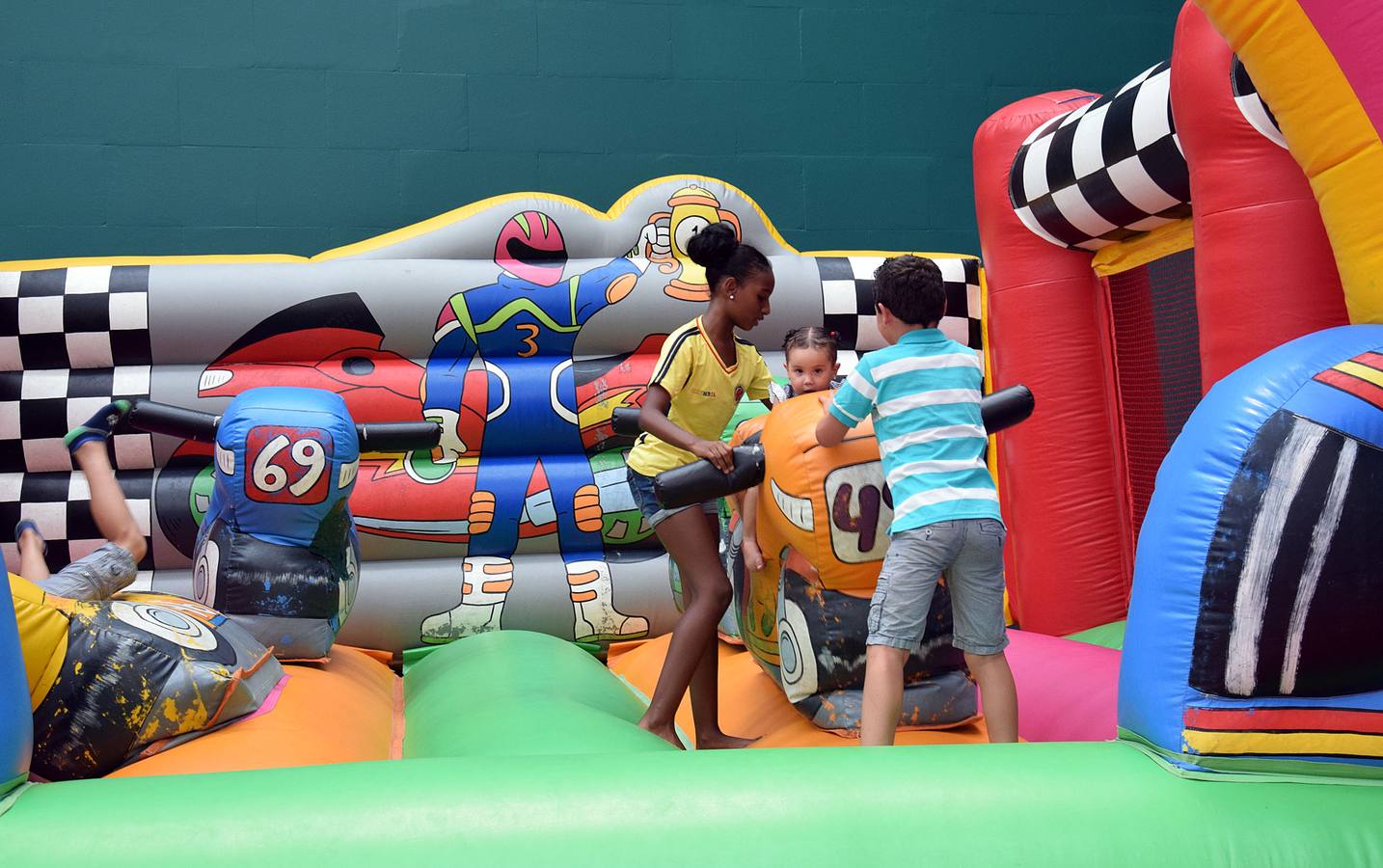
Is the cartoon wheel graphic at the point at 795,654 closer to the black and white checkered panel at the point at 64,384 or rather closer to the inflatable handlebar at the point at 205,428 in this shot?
the inflatable handlebar at the point at 205,428

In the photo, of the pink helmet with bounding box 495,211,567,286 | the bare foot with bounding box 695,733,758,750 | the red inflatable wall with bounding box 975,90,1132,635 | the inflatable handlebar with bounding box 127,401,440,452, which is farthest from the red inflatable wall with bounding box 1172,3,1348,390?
the pink helmet with bounding box 495,211,567,286

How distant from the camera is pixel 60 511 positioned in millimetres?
2773

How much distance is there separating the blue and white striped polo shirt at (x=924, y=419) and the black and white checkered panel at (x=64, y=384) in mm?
1984

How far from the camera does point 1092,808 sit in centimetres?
100

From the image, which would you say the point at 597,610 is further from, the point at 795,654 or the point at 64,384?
the point at 64,384

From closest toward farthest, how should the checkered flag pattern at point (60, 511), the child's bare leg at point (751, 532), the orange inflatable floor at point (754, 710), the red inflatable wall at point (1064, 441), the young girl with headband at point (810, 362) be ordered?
the orange inflatable floor at point (754, 710), the child's bare leg at point (751, 532), the young girl with headband at point (810, 362), the red inflatable wall at point (1064, 441), the checkered flag pattern at point (60, 511)

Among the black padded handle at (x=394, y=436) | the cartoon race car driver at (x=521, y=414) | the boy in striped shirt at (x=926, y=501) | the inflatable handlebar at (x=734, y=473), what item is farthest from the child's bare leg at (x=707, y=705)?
the cartoon race car driver at (x=521, y=414)

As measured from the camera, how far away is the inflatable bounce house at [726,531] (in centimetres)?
99

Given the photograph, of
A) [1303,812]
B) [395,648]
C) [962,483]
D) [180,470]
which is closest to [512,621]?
[395,648]

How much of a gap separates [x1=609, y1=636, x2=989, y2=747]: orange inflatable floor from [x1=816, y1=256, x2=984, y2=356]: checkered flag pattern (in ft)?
3.27

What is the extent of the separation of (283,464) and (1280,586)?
1745 millimetres

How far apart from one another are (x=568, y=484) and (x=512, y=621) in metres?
0.37

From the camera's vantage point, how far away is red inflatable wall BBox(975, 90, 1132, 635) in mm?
2619

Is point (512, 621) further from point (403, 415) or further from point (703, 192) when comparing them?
point (703, 192)
